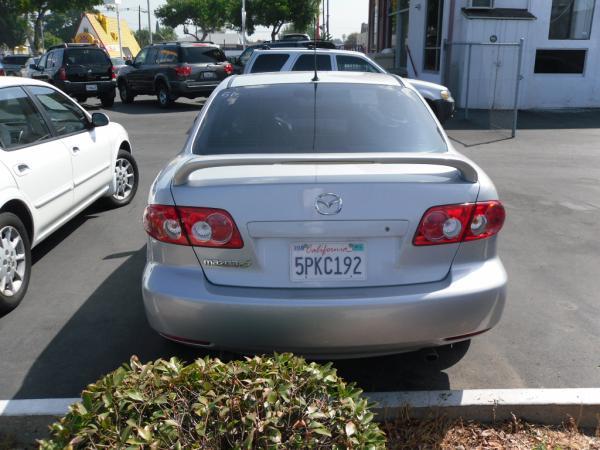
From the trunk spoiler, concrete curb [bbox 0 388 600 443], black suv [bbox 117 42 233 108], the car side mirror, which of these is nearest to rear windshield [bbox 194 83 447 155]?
the trunk spoiler

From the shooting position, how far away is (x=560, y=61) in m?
17.5

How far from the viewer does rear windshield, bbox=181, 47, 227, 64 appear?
18422 mm

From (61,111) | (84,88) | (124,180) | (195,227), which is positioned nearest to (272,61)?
(124,180)

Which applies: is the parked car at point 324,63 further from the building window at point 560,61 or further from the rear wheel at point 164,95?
the rear wheel at point 164,95

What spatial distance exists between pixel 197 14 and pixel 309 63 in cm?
7402

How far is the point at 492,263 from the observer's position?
3227mm

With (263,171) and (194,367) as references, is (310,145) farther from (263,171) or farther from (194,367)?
(194,367)

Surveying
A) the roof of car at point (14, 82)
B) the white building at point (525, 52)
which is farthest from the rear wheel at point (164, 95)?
the roof of car at point (14, 82)

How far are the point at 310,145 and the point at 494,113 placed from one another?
13683 millimetres

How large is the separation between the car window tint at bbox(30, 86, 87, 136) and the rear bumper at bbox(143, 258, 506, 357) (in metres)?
3.32

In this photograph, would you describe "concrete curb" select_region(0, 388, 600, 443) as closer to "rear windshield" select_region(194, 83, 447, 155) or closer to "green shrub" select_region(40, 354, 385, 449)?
"green shrub" select_region(40, 354, 385, 449)

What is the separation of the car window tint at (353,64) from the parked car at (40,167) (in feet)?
22.9

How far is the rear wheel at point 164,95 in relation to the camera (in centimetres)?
1866

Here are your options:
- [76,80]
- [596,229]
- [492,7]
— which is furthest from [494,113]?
[76,80]
